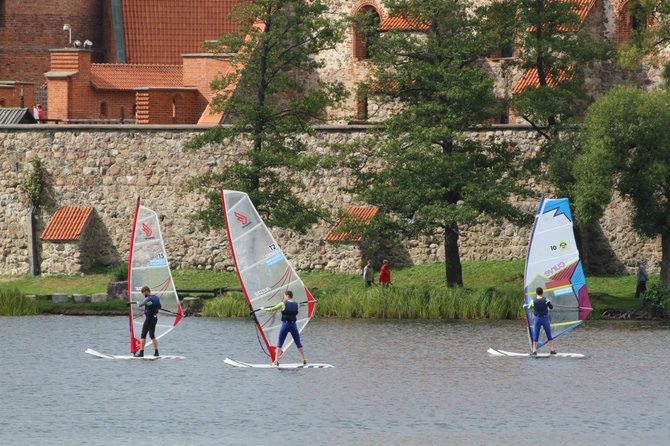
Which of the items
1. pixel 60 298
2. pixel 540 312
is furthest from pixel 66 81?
pixel 540 312

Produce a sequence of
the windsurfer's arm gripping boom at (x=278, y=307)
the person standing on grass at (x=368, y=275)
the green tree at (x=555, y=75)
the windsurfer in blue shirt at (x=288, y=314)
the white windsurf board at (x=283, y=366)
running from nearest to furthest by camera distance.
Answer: the windsurfer's arm gripping boom at (x=278, y=307), the windsurfer in blue shirt at (x=288, y=314), the white windsurf board at (x=283, y=366), the green tree at (x=555, y=75), the person standing on grass at (x=368, y=275)

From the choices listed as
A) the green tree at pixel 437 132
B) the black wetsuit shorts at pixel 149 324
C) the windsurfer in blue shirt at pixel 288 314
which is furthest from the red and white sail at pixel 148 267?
the green tree at pixel 437 132

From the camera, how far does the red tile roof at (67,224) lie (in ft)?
151

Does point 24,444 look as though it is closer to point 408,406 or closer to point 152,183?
→ point 408,406

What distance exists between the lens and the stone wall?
148ft

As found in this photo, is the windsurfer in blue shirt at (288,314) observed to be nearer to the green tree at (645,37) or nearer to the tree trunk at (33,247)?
the green tree at (645,37)

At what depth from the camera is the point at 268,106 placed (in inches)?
1636

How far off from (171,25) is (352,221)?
27.3 meters

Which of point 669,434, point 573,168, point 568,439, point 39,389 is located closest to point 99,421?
point 39,389

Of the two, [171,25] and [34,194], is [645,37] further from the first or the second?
[171,25]

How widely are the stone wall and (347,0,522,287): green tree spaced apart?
5172 mm

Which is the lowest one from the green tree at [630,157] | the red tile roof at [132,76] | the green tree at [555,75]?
the green tree at [630,157]

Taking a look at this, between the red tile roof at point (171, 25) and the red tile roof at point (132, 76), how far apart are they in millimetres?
3509

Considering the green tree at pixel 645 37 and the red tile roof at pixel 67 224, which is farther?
the red tile roof at pixel 67 224
